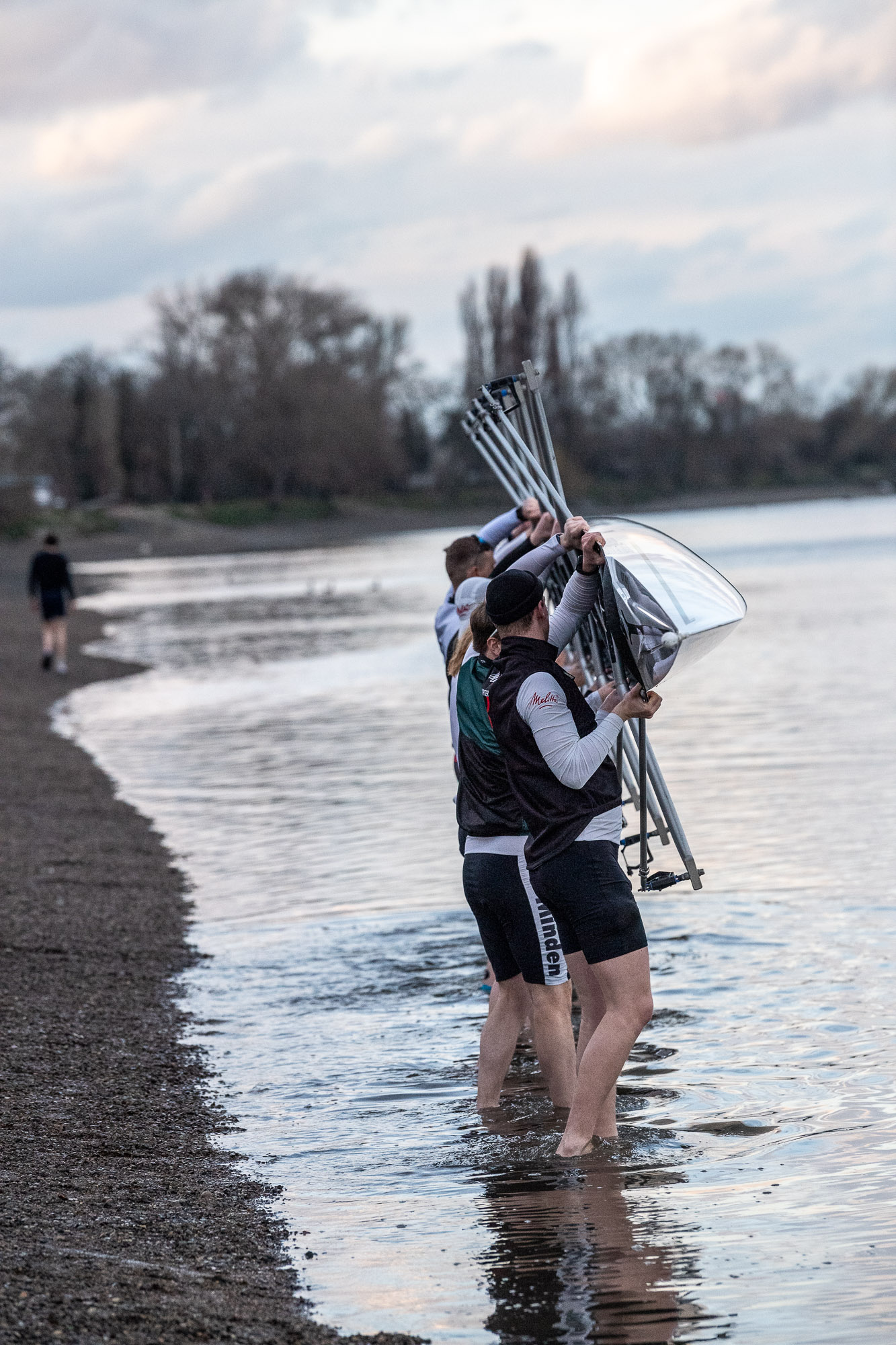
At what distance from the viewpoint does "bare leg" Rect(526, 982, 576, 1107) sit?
18.0ft

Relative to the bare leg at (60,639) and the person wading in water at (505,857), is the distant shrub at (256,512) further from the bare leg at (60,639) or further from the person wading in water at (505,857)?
the person wading in water at (505,857)

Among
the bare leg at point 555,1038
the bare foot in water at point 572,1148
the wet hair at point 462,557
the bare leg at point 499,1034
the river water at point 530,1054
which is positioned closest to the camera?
the river water at point 530,1054

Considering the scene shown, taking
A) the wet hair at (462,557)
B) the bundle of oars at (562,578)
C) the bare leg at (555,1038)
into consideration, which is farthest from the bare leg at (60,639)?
the bare leg at (555,1038)

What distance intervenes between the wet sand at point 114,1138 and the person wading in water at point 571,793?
1.25 m

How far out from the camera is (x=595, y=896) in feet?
15.9

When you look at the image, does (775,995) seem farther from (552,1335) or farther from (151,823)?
(151,823)

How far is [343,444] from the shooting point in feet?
331

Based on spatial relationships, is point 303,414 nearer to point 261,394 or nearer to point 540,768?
point 261,394

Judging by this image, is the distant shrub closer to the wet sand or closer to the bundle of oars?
the wet sand

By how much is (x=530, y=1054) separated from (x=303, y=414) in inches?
3672

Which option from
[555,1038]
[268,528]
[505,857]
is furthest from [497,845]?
[268,528]

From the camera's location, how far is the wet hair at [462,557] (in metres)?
6.13

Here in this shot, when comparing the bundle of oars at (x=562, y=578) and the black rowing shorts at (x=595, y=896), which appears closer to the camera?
the black rowing shorts at (x=595, y=896)

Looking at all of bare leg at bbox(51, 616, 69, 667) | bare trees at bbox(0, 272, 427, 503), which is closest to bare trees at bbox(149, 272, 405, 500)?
bare trees at bbox(0, 272, 427, 503)
